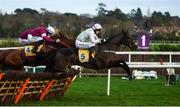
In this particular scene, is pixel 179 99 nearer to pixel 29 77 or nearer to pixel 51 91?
pixel 51 91

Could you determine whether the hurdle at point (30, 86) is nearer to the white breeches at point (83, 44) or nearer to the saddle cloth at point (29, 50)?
the white breeches at point (83, 44)

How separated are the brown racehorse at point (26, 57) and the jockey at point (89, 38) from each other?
843mm

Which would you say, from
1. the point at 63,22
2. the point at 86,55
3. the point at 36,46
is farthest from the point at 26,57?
the point at 63,22

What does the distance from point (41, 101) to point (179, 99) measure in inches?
138

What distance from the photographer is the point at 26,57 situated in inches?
605

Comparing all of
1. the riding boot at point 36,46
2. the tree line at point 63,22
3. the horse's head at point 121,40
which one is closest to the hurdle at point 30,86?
the riding boot at point 36,46

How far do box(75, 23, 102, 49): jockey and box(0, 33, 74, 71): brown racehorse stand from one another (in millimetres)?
843

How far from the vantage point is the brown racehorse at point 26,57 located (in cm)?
1538

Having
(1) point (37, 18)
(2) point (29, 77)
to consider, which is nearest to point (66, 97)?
(2) point (29, 77)

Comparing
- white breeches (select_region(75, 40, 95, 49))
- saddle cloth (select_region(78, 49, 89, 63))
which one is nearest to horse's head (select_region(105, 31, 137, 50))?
white breeches (select_region(75, 40, 95, 49))

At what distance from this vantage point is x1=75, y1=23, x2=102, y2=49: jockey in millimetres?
14805

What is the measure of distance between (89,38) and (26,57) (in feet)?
5.80

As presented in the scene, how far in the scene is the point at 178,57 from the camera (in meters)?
31.6

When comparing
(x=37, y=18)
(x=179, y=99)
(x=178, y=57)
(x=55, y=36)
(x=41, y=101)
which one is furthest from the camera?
(x=37, y=18)
